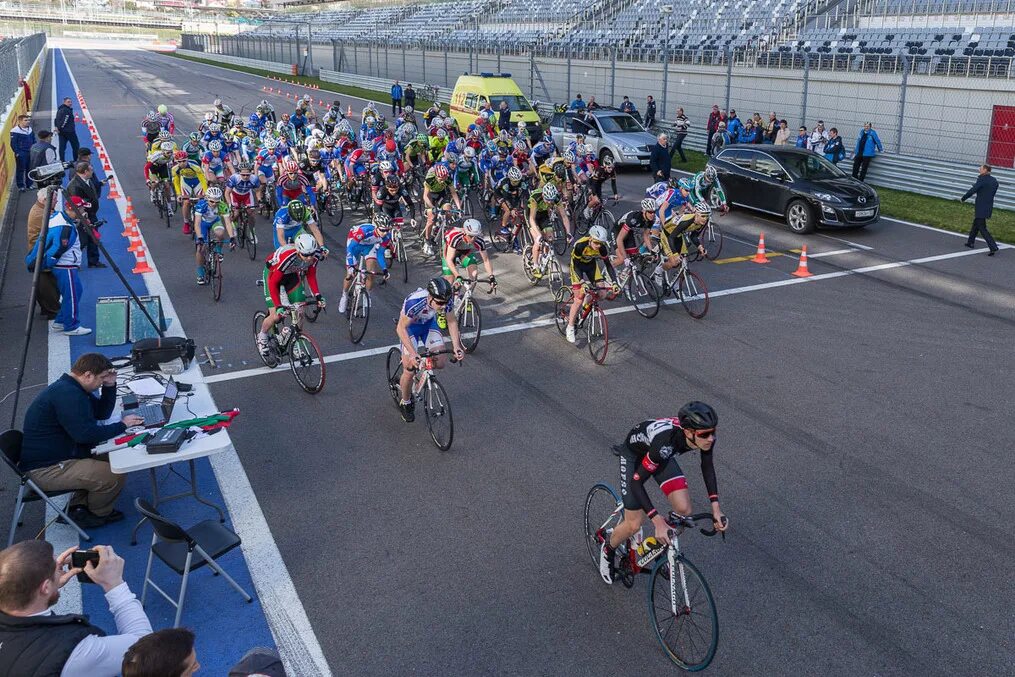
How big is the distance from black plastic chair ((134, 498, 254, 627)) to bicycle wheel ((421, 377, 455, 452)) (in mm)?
2656

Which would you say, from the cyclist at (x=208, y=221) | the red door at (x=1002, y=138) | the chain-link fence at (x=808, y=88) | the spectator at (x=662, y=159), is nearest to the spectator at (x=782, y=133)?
the chain-link fence at (x=808, y=88)

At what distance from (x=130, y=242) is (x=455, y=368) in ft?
32.3

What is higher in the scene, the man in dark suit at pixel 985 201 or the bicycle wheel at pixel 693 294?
the man in dark suit at pixel 985 201

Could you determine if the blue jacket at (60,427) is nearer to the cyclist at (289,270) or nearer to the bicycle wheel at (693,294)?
the cyclist at (289,270)

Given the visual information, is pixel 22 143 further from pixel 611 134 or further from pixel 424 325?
pixel 424 325

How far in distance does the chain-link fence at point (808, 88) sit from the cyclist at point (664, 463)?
67.4 feet

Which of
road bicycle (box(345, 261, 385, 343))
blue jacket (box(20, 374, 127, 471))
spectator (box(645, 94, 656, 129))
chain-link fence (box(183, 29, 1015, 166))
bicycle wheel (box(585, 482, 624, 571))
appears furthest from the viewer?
spectator (box(645, 94, 656, 129))

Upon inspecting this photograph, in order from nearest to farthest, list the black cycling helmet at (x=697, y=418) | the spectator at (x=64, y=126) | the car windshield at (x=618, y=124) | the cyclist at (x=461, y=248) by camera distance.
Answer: the black cycling helmet at (x=697, y=418) < the cyclist at (x=461, y=248) < the spectator at (x=64, y=126) < the car windshield at (x=618, y=124)

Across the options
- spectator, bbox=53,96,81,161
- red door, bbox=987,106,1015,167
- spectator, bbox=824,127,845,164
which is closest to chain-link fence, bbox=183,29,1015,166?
red door, bbox=987,106,1015,167

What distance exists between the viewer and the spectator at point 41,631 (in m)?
3.84

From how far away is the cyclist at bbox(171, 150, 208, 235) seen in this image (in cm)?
1666

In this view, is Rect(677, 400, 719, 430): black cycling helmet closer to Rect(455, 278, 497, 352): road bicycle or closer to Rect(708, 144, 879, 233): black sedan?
Rect(455, 278, 497, 352): road bicycle

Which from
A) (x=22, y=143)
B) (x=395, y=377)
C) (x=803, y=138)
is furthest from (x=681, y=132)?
(x=395, y=377)

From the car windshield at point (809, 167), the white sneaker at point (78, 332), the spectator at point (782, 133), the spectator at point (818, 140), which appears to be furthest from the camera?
the spectator at point (782, 133)
